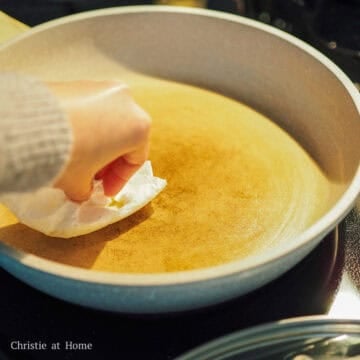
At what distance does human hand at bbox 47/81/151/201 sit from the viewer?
445 mm

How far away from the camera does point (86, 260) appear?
523 mm

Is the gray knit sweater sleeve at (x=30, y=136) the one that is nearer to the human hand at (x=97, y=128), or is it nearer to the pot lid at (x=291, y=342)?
the human hand at (x=97, y=128)

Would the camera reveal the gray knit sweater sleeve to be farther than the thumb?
No

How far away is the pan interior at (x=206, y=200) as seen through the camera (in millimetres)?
531

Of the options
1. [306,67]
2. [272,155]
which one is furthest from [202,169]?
[306,67]

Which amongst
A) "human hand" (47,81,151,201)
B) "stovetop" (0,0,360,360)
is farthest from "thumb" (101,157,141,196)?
"stovetop" (0,0,360,360)

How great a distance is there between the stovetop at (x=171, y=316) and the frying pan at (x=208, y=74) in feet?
0.12

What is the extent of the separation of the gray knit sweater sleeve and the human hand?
0.02 metres

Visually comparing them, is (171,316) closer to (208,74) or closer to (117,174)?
(117,174)

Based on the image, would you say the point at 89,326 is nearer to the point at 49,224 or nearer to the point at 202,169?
the point at 49,224

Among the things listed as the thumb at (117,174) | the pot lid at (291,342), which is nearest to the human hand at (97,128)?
the thumb at (117,174)

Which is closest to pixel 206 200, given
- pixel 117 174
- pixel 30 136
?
pixel 117 174

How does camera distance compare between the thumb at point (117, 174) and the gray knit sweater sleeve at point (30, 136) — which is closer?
the gray knit sweater sleeve at point (30, 136)

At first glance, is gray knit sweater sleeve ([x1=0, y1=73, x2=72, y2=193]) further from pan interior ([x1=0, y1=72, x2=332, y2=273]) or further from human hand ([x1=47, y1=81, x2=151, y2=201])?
pan interior ([x1=0, y1=72, x2=332, y2=273])
